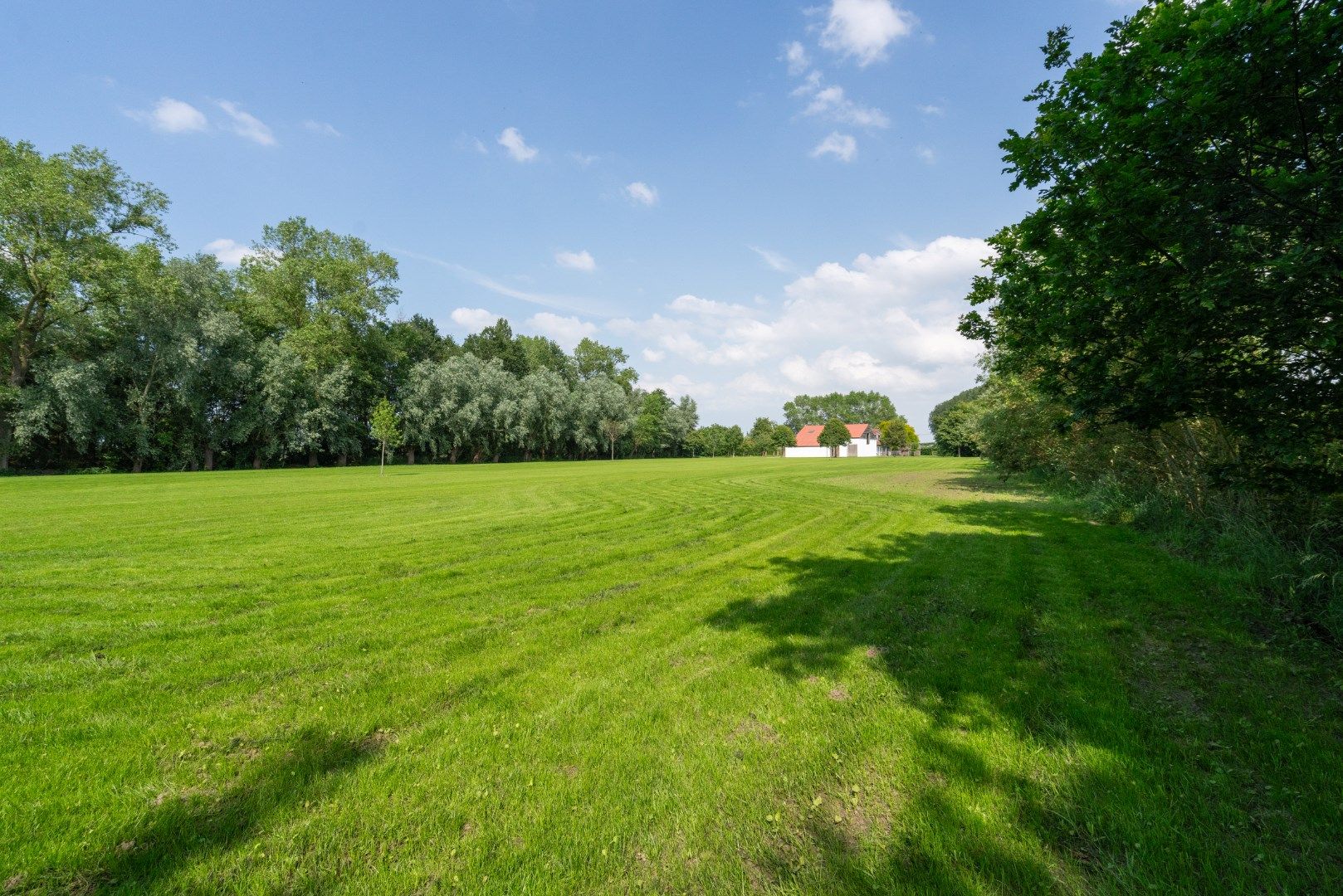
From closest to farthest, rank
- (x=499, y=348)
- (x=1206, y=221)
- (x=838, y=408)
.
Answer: (x=1206, y=221) → (x=499, y=348) → (x=838, y=408)

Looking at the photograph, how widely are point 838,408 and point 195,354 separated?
114007 millimetres

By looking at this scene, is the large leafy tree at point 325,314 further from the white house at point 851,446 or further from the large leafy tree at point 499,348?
the white house at point 851,446

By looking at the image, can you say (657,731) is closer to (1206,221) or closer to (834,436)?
(1206,221)

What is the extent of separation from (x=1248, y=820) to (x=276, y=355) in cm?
4723

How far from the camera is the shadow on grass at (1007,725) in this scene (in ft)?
7.55

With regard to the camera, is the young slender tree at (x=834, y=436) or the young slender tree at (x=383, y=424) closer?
the young slender tree at (x=383, y=424)

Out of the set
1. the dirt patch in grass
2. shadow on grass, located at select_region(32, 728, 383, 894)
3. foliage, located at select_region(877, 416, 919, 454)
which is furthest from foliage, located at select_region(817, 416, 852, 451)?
shadow on grass, located at select_region(32, 728, 383, 894)

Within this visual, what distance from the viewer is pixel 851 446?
310 ft

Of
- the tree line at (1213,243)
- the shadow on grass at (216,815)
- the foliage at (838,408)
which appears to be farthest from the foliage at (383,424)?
the foliage at (838,408)

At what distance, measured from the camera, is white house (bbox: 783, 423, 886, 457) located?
95.1 metres

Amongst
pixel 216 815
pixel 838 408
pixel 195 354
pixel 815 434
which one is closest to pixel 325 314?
pixel 195 354

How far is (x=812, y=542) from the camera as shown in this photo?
986 centimetres

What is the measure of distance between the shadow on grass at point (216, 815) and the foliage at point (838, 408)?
120 m

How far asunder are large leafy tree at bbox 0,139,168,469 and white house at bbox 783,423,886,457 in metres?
89.4
